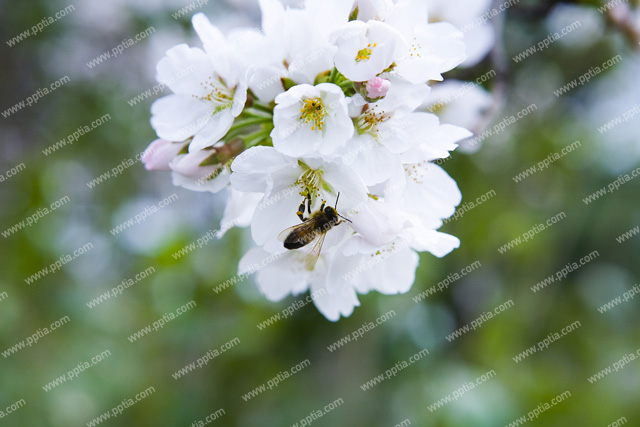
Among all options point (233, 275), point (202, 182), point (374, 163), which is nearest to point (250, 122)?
point (202, 182)

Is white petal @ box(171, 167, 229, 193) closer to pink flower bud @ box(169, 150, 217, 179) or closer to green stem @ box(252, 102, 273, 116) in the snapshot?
pink flower bud @ box(169, 150, 217, 179)

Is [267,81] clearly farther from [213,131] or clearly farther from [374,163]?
[374,163]

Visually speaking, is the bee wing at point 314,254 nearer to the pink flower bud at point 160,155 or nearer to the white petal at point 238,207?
the white petal at point 238,207

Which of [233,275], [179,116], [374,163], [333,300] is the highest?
[179,116]

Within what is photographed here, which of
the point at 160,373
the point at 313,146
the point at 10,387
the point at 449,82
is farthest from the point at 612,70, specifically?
the point at 10,387

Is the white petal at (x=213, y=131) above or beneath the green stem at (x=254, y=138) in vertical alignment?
above

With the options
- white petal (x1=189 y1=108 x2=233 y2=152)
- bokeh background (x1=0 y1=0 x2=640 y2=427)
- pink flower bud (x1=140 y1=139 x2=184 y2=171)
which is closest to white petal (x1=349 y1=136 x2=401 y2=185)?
white petal (x1=189 y1=108 x2=233 y2=152)

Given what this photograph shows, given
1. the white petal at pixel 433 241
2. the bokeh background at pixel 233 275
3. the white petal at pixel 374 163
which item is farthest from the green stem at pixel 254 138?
the bokeh background at pixel 233 275

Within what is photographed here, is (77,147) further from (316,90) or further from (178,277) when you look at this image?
(316,90)
